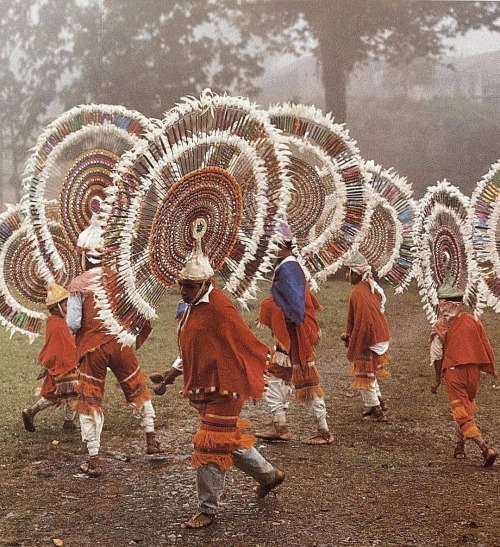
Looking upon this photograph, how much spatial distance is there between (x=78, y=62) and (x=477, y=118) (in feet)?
30.5

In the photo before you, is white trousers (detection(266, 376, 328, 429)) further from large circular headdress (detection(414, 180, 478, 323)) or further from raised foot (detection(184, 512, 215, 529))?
raised foot (detection(184, 512, 215, 529))

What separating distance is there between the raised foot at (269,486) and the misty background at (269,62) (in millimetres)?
12667

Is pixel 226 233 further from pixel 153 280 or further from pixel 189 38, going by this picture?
Result: pixel 189 38

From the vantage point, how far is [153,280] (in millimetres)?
3895

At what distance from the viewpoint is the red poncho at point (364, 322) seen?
6832mm

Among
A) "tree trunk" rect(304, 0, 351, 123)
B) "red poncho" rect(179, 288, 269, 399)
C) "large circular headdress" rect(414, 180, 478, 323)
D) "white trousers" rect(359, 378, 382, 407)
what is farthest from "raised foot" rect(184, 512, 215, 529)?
"tree trunk" rect(304, 0, 351, 123)

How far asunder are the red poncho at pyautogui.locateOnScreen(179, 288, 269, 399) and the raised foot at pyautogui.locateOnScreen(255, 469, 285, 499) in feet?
1.83

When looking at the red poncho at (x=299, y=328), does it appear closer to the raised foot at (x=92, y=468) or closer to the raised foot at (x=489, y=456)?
the raised foot at (x=489, y=456)

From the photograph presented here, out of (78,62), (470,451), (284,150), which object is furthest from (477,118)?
(284,150)

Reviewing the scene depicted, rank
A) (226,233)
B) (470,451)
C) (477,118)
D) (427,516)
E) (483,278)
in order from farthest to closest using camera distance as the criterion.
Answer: (477,118) < (470,451) < (483,278) < (427,516) < (226,233)

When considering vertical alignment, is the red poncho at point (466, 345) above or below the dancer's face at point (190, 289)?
below

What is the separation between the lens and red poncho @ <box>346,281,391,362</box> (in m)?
6.83

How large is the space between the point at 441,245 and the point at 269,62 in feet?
45.6

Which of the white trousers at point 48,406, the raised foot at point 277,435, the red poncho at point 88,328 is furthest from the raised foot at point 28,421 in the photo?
the raised foot at point 277,435
